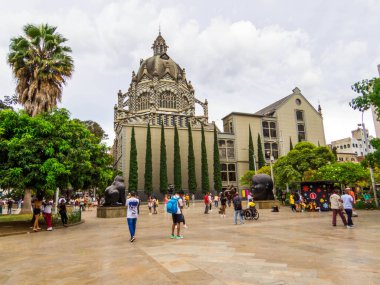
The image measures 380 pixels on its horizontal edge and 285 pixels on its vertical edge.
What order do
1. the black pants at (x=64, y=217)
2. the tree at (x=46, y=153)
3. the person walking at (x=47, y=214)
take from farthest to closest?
the black pants at (x=64, y=217)
the person walking at (x=47, y=214)
the tree at (x=46, y=153)

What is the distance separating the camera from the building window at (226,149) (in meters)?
58.4

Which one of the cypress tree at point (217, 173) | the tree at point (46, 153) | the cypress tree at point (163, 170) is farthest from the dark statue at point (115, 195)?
the cypress tree at point (217, 173)

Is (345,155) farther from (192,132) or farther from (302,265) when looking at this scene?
(302,265)

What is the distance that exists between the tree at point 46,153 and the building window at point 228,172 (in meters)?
42.0

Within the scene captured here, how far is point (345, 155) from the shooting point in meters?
87.9


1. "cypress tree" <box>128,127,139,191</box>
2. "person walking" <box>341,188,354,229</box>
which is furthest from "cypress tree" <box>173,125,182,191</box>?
"person walking" <box>341,188,354,229</box>

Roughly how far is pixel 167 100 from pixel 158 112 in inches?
247

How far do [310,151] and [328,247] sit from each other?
32.2m

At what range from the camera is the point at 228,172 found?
57.8 meters

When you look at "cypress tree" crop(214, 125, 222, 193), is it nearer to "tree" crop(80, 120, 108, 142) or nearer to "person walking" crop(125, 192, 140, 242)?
"tree" crop(80, 120, 108, 142)

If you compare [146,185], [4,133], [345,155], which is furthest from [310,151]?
[345,155]

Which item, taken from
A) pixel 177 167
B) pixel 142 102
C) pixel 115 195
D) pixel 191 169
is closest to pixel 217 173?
pixel 191 169

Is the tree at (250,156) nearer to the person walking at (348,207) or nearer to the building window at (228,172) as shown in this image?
the building window at (228,172)

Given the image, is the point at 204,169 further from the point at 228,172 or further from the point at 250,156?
the point at 250,156
